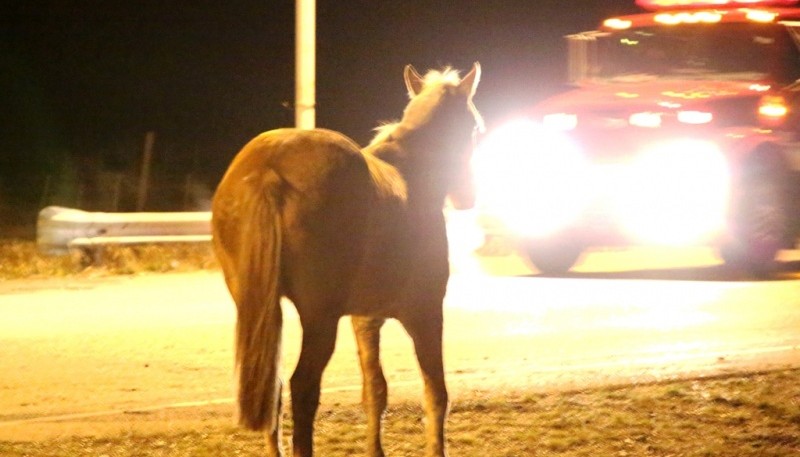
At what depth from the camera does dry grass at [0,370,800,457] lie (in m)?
7.25

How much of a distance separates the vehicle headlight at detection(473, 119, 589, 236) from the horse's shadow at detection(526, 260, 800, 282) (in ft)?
2.40

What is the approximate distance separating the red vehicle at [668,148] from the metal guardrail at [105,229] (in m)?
3.22

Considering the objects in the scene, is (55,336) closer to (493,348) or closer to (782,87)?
(493,348)

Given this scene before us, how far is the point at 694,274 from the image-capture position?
50.1 ft

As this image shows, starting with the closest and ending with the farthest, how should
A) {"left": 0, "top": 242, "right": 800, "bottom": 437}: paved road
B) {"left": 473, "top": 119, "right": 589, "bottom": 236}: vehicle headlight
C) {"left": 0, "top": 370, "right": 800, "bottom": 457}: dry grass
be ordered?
{"left": 0, "top": 370, "right": 800, "bottom": 457}: dry grass, {"left": 0, "top": 242, "right": 800, "bottom": 437}: paved road, {"left": 473, "top": 119, "right": 589, "bottom": 236}: vehicle headlight

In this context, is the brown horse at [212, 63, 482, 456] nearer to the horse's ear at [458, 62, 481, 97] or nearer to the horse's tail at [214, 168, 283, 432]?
the horse's tail at [214, 168, 283, 432]

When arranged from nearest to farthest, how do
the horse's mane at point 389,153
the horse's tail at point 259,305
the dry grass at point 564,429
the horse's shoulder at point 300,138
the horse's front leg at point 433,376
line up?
the horse's tail at point 259,305, the horse's shoulder at point 300,138, the horse's mane at point 389,153, the horse's front leg at point 433,376, the dry grass at point 564,429

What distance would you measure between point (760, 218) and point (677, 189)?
1.01 m

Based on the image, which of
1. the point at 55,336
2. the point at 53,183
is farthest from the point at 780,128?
the point at 53,183

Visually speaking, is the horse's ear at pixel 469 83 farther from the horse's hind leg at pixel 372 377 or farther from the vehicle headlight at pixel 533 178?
the vehicle headlight at pixel 533 178

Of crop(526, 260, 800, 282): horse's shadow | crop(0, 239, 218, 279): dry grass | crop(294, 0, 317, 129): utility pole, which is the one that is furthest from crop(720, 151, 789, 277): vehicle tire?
crop(0, 239, 218, 279): dry grass

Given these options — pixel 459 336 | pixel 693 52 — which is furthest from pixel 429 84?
pixel 693 52

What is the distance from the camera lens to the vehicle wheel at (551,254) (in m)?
15.3

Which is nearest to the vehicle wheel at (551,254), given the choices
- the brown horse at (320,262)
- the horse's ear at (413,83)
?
the horse's ear at (413,83)
